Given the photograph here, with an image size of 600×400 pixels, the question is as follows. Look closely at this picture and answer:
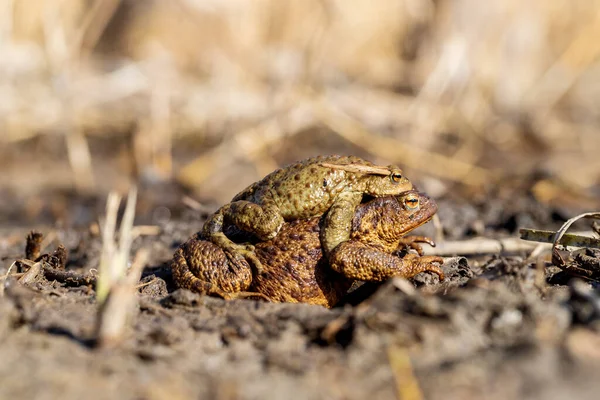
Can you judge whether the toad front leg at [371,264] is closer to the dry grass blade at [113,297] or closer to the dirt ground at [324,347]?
the dirt ground at [324,347]

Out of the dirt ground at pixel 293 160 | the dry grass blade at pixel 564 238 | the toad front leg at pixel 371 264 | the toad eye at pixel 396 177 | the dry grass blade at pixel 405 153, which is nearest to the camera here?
the dirt ground at pixel 293 160

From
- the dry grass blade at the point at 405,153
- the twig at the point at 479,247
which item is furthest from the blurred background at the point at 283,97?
the twig at the point at 479,247

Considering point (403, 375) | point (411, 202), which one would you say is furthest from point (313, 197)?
point (403, 375)

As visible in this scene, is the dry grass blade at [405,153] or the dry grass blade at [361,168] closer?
the dry grass blade at [361,168]

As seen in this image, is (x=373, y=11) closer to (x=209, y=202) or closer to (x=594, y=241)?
(x=209, y=202)

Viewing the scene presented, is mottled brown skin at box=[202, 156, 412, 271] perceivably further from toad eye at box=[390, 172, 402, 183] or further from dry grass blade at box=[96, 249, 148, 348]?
dry grass blade at box=[96, 249, 148, 348]

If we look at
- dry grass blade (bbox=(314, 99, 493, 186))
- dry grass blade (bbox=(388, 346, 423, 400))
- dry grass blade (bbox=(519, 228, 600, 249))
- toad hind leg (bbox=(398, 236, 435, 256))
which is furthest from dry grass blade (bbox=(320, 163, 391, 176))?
dry grass blade (bbox=(314, 99, 493, 186))

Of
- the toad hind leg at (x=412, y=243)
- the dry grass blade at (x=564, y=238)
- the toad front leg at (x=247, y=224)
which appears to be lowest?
the dry grass blade at (x=564, y=238)
